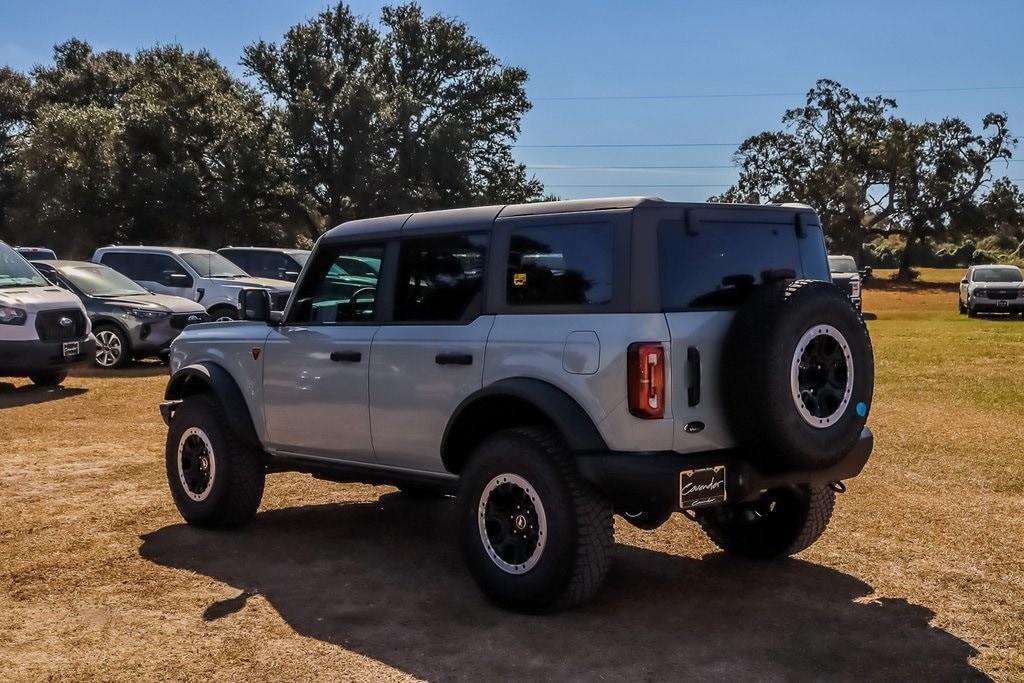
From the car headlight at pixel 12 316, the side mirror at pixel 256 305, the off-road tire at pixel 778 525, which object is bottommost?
the off-road tire at pixel 778 525

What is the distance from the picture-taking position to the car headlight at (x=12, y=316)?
15.0 m

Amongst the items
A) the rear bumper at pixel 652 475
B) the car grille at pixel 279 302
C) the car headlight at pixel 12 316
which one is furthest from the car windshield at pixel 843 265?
the rear bumper at pixel 652 475

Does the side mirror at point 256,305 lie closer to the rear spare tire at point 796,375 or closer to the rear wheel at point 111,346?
the rear spare tire at point 796,375

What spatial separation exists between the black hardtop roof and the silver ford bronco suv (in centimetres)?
2

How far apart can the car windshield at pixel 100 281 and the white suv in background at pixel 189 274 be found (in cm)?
107

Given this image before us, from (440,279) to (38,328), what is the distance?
34.3 ft

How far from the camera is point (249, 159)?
46.9 metres

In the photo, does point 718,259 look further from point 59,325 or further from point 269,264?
point 269,264

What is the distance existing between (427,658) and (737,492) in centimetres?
158

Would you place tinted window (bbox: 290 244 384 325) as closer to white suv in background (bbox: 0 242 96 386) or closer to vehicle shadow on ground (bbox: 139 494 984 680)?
vehicle shadow on ground (bbox: 139 494 984 680)

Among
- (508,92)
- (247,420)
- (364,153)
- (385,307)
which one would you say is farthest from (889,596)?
(508,92)

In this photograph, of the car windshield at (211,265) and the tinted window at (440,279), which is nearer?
the tinted window at (440,279)

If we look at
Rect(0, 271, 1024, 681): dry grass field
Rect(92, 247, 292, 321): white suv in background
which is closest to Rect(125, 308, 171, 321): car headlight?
Rect(92, 247, 292, 321): white suv in background

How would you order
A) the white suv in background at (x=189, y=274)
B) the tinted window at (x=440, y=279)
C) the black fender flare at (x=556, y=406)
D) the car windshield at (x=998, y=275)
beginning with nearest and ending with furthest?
the black fender flare at (x=556, y=406) → the tinted window at (x=440, y=279) → the white suv in background at (x=189, y=274) → the car windshield at (x=998, y=275)
